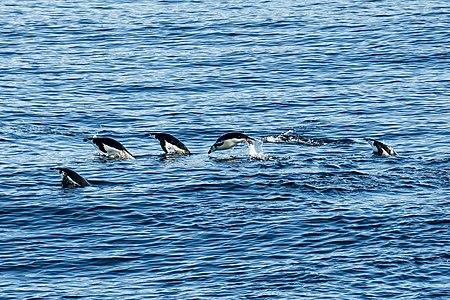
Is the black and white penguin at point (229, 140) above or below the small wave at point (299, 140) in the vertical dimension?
above

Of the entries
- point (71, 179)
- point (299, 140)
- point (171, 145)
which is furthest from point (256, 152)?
point (71, 179)

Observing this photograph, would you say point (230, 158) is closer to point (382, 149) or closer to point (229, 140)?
point (229, 140)

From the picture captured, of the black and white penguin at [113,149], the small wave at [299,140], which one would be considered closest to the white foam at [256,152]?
the small wave at [299,140]

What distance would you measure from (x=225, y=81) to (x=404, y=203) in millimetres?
17330

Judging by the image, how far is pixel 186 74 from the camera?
147 ft

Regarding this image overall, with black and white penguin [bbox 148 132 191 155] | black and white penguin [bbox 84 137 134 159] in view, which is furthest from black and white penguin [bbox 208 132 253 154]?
black and white penguin [bbox 84 137 134 159]

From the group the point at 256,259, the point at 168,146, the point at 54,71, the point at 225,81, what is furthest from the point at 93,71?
the point at 256,259

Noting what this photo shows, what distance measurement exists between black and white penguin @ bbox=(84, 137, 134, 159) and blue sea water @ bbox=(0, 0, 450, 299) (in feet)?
0.89

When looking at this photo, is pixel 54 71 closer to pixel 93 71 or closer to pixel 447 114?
pixel 93 71

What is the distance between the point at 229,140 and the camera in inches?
1276

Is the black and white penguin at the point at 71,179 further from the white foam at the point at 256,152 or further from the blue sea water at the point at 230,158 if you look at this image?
the white foam at the point at 256,152

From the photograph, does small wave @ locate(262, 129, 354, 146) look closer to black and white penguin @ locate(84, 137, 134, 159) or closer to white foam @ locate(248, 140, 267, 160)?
white foam @ locate(248, 140, 267, 160)

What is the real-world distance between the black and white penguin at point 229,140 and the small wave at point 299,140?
1581 millimetres

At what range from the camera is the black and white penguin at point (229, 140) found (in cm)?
3239
